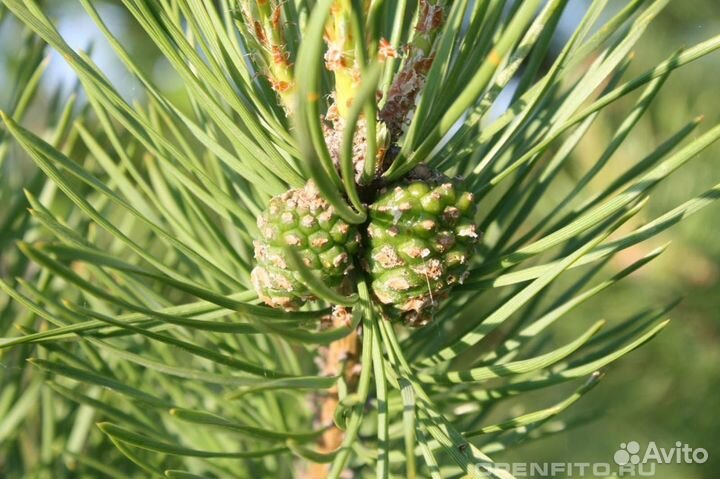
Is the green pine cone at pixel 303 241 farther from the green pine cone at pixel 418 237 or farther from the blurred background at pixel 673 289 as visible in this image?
the blurred background at pixel 673 289

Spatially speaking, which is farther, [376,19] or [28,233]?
[28,233]

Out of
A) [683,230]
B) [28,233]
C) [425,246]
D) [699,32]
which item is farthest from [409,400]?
[699,32]

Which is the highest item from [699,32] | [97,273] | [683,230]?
[699,32]

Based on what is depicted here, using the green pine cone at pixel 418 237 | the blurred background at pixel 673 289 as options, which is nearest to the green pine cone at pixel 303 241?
the green pine cone at pixel 418 237

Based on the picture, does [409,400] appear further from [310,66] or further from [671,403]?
[671,403]

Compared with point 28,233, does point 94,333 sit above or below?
below

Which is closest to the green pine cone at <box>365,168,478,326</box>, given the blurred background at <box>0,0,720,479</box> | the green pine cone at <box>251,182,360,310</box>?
the green pine cone at <box>251,182,360,310</box>
